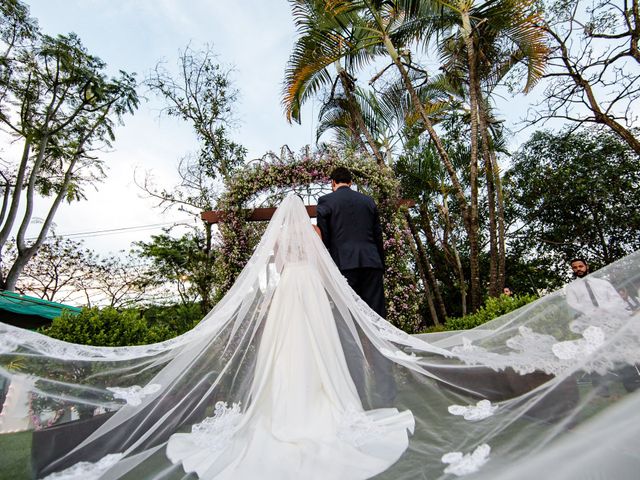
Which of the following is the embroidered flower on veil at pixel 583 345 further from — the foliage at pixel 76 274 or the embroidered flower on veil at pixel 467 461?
the foliage at pixel 76 274

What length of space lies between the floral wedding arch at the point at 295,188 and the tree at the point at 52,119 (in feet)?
36.8

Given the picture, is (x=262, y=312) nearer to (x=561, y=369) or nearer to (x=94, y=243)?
(x=561, y=369)

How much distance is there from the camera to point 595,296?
1717 millimetres

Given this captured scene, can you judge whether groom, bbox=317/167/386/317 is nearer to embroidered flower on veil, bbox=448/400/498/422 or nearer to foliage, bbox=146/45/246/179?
embroidered flower on veil, bbox=448/400/498/422

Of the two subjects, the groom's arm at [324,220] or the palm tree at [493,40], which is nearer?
the groom's arm at [324,220]

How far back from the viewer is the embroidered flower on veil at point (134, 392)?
2.09 meters

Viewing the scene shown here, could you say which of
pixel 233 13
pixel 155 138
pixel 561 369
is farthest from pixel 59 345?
pixel 155 138

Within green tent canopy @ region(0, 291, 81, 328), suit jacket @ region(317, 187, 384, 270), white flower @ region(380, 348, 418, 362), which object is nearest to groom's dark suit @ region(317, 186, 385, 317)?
suit jacket @ region(317, 187, 384, 270)

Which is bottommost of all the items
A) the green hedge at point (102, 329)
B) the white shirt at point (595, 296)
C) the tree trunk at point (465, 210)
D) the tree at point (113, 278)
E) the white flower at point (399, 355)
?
the white flower at point (399, 355)

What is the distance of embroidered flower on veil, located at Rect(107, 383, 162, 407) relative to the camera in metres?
2.09

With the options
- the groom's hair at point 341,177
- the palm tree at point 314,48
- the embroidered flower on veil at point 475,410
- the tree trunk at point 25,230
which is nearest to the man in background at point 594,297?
the embroidered flower on veil at point 475,410

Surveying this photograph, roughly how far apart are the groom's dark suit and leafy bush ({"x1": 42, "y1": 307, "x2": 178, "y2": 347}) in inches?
81.0

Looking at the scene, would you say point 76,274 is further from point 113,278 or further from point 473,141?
point 473,141

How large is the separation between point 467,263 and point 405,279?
30.7 feet
